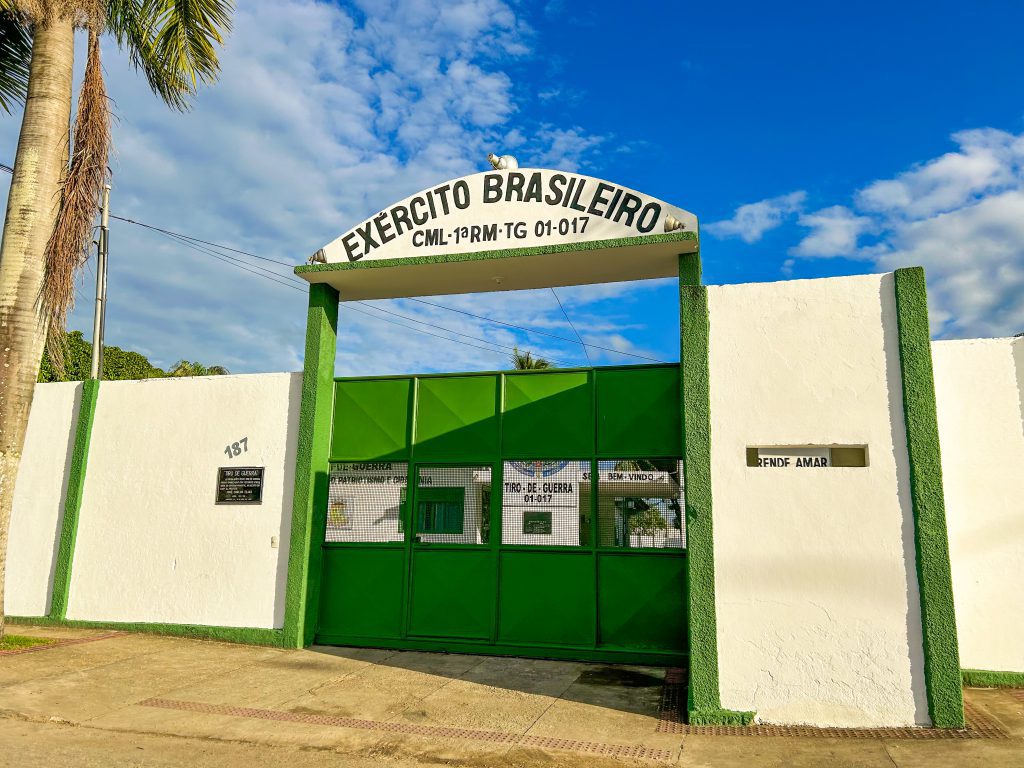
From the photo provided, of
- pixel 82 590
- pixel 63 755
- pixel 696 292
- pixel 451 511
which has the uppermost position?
pixel 696 292

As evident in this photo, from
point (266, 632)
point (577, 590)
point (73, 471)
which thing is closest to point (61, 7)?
point (73, 471)

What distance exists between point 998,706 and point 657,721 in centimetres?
314

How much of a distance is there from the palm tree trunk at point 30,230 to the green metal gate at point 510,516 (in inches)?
148

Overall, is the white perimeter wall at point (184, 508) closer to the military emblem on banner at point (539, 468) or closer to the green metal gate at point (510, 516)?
the green metal gate at point (510, 516)

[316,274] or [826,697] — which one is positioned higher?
[316,274]

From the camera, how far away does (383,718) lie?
22.2 feet

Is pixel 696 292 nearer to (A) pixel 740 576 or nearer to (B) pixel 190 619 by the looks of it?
(A) pixel 740 576

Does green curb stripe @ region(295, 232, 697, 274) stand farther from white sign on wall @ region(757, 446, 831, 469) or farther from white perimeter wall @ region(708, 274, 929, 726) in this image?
white sign on wall @ region(757, 446, 831, 469)

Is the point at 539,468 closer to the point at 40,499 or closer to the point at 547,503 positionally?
the point at 547,503

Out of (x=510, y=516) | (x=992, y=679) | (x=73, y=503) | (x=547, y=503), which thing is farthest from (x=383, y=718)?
(x=73, y=503)

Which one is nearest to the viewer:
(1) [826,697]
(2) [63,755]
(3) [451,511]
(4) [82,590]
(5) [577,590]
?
(2) [63,755]

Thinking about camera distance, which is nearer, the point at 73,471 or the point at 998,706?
the point at 998,706

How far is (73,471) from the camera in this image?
10859mm

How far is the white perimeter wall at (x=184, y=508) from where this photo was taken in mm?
9906
